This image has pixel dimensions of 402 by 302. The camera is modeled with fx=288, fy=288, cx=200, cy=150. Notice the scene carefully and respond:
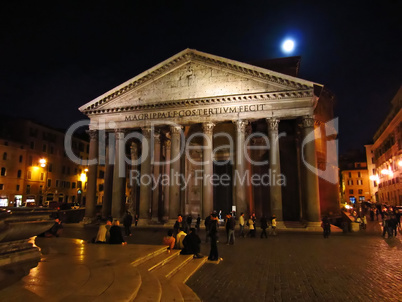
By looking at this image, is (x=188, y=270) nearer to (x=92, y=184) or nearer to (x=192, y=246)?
(x=192, y=246)

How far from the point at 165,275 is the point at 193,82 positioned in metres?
17.2

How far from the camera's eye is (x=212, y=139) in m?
24.3

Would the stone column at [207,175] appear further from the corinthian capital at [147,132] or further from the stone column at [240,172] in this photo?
the corinthian capital at [147,132]

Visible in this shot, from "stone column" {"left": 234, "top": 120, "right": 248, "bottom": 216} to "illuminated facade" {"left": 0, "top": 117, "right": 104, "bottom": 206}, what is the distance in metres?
25.4

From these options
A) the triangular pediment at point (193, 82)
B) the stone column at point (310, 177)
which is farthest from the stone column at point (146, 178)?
the stone column at point (310, 177)

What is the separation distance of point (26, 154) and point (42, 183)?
4.78 metres

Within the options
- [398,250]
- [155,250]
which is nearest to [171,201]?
[155,250]

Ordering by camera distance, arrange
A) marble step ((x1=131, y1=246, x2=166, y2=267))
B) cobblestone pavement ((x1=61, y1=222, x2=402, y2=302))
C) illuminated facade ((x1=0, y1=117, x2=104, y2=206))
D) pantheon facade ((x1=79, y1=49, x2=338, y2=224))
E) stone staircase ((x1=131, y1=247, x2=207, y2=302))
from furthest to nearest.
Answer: illuminated facade ((x1=0, y1=117, x2=104, y2=206)) → pantheon facade ((x1=79, y1=49, x2=338, y2=224)) → marble step ((x1=131, y1=246, x2=166, y2=267)) → cobblestone pavement ((x1=61, y1=222, x2=402, y2=302)) → stone staircase ((x1=131, y1=247, x2=207, y2=302))

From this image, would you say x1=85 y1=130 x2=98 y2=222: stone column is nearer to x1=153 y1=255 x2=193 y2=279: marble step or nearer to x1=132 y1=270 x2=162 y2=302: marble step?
→ x1=153 y1=255 x2=193 y2=279: marble step

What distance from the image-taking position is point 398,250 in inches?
456

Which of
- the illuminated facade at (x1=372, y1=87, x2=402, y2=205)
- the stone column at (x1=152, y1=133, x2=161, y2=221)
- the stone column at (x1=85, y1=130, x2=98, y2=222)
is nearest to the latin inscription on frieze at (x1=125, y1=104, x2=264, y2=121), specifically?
the stone column at (x1=152, y1=133, x2=161, y2=221)

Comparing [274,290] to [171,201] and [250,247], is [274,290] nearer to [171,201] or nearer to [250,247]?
[250,247]

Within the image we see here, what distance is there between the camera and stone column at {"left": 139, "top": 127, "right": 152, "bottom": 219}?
72.2 feet

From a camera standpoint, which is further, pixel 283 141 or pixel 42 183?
pixel 42 183
